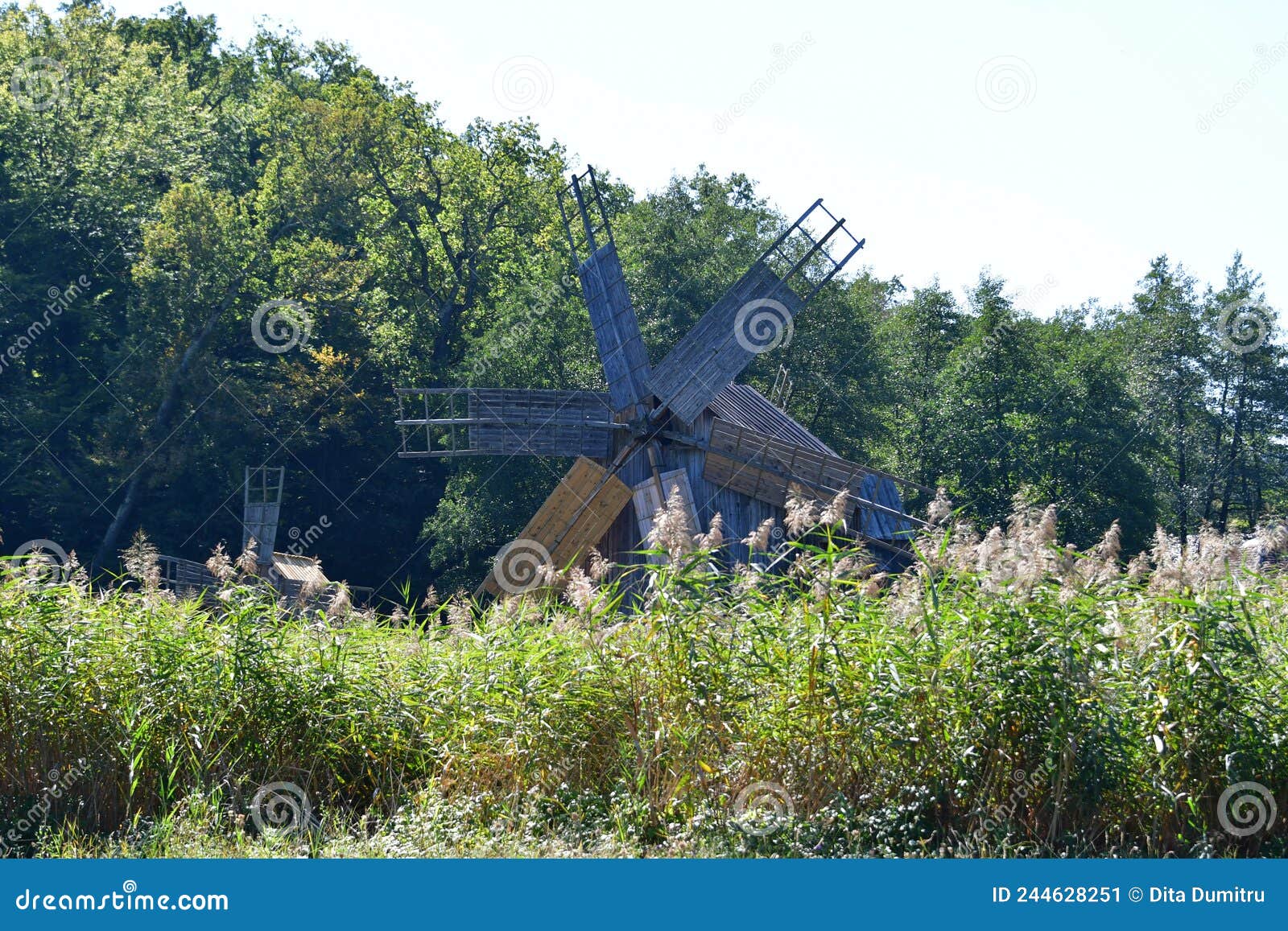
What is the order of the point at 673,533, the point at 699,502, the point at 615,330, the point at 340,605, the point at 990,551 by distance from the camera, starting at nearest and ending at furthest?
the point at 990,551
the point at 673,533
the point at 340,605
the point at 699,502
the point at 615,330

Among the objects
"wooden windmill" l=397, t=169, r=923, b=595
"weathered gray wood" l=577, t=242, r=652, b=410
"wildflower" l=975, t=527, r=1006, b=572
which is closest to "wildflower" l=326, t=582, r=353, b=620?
"wildflower" l=975, t=527, r=1006, b=572

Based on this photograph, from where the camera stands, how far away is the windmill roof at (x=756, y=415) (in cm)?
1961

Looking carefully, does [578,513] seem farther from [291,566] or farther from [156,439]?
[156,439]

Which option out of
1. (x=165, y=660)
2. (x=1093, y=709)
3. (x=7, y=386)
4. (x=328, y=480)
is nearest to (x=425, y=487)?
(x=328, y=480)

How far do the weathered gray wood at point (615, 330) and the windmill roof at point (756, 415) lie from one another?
46.6 inches

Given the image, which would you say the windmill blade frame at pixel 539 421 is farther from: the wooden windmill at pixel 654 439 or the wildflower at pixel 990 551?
the wildflower at pixel 990 551

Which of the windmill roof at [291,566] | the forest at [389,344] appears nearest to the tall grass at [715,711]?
the windmill roof at [291,566]

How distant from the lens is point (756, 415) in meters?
21.2

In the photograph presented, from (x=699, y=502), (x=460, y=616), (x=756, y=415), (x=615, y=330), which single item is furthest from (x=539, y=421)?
(x=460, y=616)

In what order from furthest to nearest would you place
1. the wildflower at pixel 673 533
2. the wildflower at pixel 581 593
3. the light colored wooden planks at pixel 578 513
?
the light colored wooden planks at pixel 578 513
the wildflower at pixel 581 593
the wildflower at pixel 673 533

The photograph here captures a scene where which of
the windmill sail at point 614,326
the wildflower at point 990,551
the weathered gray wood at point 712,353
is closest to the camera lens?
the wildflower at point 990,551

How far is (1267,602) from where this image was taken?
789 cm

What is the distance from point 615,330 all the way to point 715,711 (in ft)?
41.0

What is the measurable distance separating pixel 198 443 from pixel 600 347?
14299 millimetres
